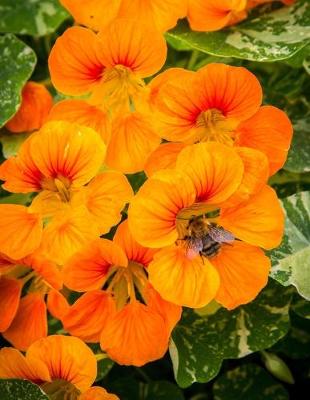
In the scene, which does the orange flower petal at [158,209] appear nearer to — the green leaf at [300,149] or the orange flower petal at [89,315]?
the orange flower petal at [89,315]

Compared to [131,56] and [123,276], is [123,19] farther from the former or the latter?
[123,276]

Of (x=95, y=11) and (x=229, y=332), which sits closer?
(x=95, y=11)

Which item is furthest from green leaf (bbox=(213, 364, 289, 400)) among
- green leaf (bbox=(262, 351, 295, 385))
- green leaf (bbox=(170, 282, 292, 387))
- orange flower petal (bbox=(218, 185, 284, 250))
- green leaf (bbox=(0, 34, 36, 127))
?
green leaf (bbox=(0, 34, 36, 127))

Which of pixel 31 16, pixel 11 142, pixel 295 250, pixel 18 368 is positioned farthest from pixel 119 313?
pixel 31 16

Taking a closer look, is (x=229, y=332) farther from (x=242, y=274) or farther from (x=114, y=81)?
(x=114, y=81)

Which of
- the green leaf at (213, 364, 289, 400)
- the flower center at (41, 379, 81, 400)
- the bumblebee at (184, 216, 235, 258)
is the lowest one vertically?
the green leaf at (213, 364, 289, 400)

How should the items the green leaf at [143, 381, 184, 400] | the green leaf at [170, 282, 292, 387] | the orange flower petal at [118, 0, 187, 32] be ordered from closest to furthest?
the orange flower petal at [118, 0, 187, 32], the green leaf at [170, 282, 292, 387], the green leaf at [143, 381, 184, 400]

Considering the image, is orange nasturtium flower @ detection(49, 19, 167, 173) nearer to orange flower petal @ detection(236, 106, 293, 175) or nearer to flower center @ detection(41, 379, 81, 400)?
orange flower petal @ detection(236, 106, 293, 175)
